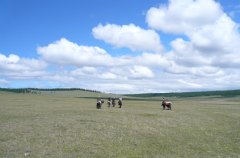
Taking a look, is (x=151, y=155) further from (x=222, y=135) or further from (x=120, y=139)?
(x=222, y=135)

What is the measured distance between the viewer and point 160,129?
32156 mm

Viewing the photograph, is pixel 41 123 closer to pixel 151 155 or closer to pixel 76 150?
pixel 76 150

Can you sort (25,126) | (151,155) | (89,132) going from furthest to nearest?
(25,126) → (89,132) → (151,155)

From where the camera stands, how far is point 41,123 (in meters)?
32.6

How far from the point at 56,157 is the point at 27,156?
156cm

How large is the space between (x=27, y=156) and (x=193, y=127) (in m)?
19.2

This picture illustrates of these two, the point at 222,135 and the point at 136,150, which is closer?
the point at 136,150

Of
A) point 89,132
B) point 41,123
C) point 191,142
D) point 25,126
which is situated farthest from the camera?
point 41,123

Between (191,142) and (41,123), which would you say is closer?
(191,142)

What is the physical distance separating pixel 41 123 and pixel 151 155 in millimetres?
13947

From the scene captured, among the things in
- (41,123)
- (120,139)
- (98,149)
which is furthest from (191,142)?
(41,123)

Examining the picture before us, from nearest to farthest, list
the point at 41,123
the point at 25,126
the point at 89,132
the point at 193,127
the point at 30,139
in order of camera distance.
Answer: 1. the point at 30,139
2. the point at 89,132
3. the point at 25,126
4. the point at 41,123
5. the point at 193,127

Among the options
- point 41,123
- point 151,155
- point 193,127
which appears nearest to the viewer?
point 151,155

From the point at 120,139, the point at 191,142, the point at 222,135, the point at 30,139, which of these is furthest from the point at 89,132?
the point at 222,135
